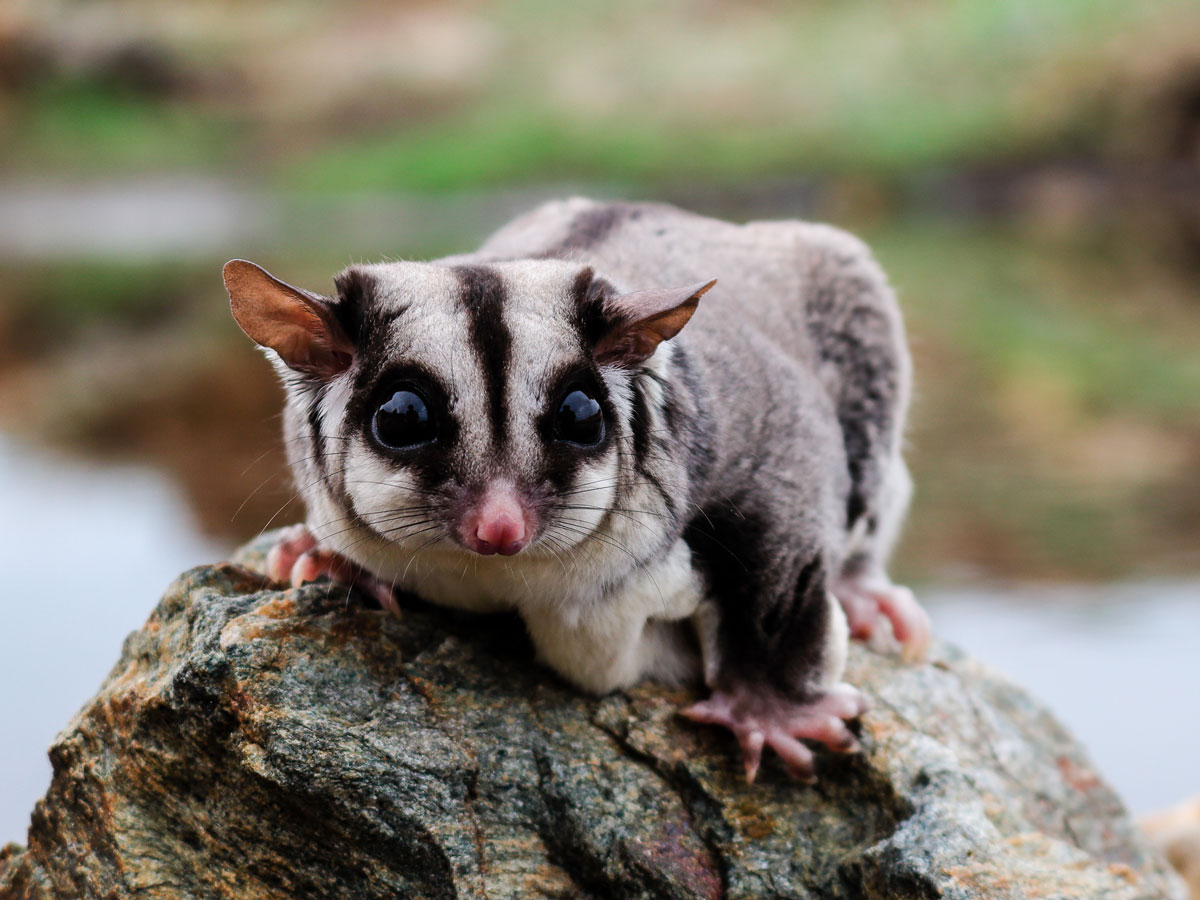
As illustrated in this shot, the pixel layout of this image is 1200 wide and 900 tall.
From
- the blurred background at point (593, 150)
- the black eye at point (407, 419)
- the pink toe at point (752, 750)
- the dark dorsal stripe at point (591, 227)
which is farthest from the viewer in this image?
the blurred background at point (593, 150)

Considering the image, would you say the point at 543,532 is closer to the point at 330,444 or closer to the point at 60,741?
the point at 330,444

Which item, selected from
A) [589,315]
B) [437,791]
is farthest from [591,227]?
[437,791]

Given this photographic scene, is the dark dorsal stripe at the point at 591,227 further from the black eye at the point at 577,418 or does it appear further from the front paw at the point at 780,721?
the front paw at the point at 780,721

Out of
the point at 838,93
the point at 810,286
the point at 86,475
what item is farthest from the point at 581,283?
the point at 838,93

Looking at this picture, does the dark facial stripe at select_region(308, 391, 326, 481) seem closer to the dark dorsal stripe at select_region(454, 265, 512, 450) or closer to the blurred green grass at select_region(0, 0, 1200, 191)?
the dark dorsal stripe at select_region(454, 265, 512, 450)

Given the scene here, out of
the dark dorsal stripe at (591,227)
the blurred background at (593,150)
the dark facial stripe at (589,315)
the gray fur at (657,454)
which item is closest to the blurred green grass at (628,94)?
the blurred background at (593,150)

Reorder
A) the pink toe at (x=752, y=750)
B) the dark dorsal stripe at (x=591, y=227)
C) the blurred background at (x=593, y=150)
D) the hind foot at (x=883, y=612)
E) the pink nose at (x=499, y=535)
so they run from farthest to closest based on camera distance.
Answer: the blurred background at (x=593, y=150), the hind foot at (x=883, y=612), the dark dorsal stripe at (x=591, y=227), the pink toe at (x=752, y=750), the pink nose at (x=499, y=535)

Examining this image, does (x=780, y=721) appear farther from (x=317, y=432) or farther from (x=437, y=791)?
(x=317, y=432)
